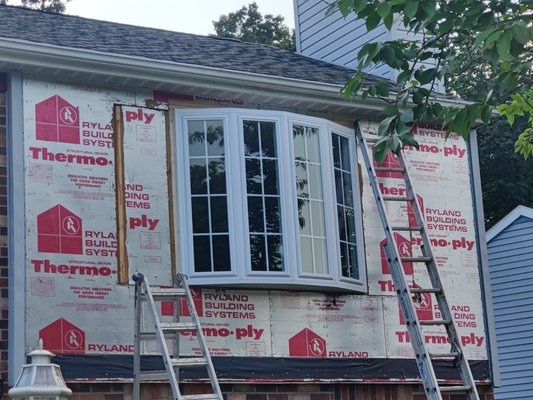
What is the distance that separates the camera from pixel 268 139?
483 inches

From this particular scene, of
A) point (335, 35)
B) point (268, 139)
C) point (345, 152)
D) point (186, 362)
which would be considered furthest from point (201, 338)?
point (335, 35)

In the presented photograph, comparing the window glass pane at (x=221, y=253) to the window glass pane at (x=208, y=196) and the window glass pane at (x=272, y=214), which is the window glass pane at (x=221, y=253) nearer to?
the window glass pane at (x=208, y=196)

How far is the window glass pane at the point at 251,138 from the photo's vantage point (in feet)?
39.7

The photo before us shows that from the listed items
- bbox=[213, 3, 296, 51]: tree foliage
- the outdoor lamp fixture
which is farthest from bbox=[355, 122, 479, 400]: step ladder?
bbox=[213, 3, 296, 51]: tree foliage

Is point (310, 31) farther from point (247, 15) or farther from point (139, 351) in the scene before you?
point (247, 15)

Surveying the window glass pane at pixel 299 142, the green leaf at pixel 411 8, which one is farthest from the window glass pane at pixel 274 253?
the green leaf at pixel 411 8

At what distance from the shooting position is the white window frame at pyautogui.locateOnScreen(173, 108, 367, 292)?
38.4 ft

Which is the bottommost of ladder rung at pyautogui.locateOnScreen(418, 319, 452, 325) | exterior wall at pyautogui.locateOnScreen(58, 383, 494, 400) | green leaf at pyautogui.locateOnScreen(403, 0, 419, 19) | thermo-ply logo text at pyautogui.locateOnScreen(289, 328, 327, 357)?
exterior wall at pyautogui.locateOnScreen(58, 383, 494, 400)

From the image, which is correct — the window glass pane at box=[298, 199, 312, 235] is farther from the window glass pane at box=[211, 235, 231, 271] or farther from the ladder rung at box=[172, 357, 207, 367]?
the ladder rung at box=[172, 357, 207, 367]

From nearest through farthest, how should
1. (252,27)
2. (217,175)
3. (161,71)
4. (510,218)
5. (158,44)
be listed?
(161,71) → (217,175) → (158,44) → (510,218) → (252,27)

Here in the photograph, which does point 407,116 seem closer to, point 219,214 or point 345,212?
point 219,214

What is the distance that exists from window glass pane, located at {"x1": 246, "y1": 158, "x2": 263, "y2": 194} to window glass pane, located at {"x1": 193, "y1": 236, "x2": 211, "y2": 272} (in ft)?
2.47

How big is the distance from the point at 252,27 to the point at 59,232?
24123 millimetres

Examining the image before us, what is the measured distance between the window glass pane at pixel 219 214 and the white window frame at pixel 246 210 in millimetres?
51
